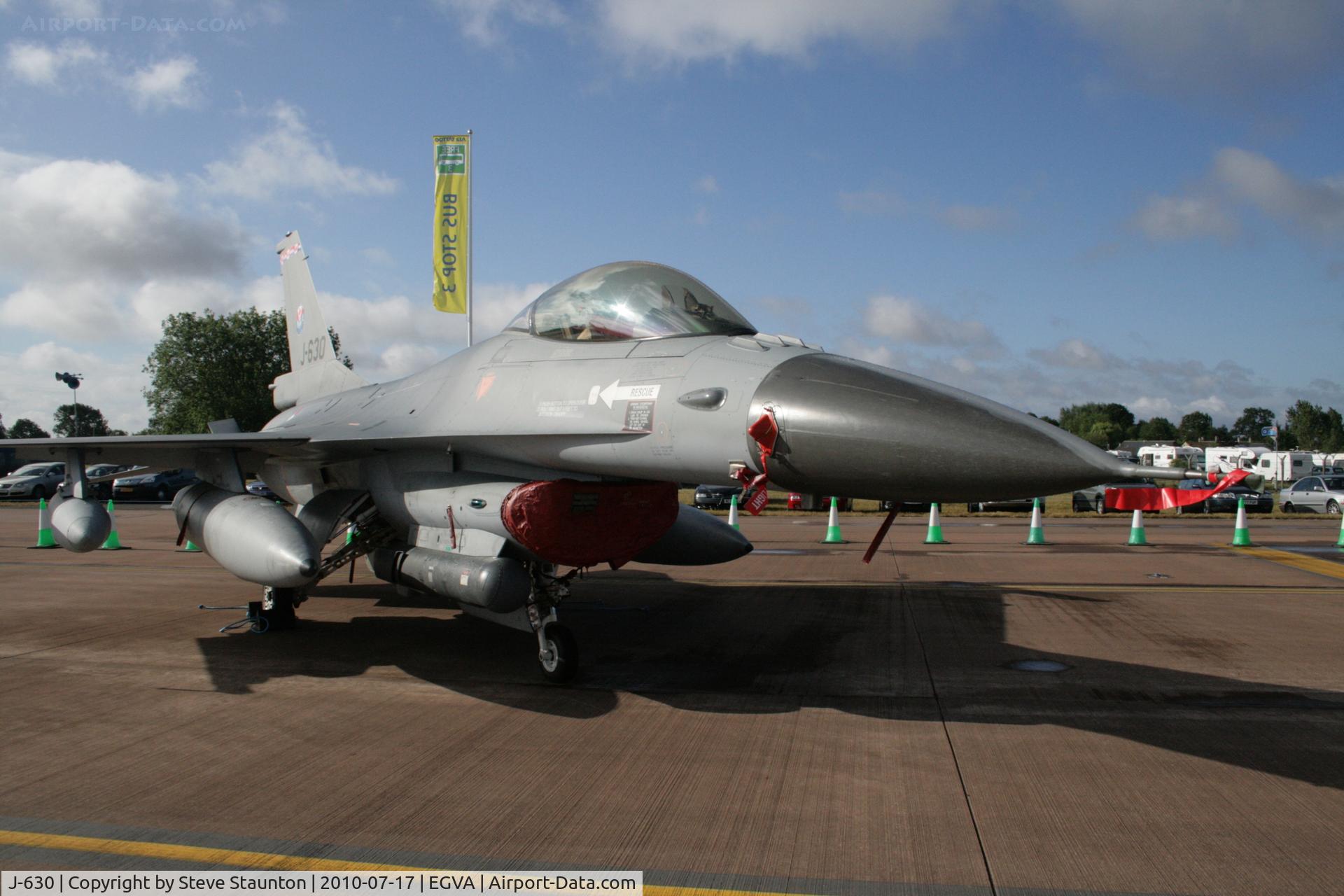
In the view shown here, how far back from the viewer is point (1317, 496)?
29.2 meters

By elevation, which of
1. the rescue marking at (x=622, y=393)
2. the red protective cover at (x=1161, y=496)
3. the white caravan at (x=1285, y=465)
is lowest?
the white caravan at (x=1285, y=465)

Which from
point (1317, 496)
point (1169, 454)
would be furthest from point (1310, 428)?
point (1317, 496)

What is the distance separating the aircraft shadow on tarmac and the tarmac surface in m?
0.04

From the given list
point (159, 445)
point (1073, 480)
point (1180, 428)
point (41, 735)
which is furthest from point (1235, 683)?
point (1180, 428)

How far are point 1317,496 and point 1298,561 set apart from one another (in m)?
18.1

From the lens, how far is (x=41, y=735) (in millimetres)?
5379

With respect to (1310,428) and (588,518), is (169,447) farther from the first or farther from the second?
(1310,428)

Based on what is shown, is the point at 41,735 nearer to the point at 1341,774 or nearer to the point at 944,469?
the point at 944,469

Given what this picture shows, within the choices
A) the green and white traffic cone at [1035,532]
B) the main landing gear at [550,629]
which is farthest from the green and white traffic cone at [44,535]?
the green and white traffic cone at [1035,532]

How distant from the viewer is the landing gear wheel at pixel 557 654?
21.2 feet

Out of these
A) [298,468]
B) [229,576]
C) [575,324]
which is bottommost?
[229,576]

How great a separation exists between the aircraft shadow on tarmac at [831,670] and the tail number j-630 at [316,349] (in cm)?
354

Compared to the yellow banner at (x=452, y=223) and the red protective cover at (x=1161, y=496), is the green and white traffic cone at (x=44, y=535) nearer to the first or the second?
the yellow banner at (x=452, y=223)

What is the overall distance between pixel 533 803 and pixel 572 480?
8.32 feet
